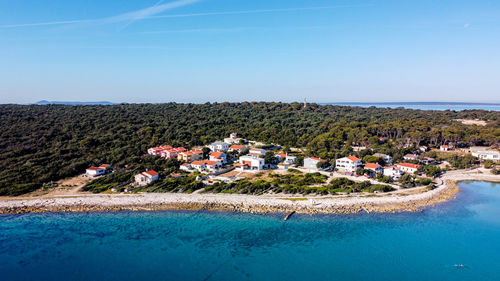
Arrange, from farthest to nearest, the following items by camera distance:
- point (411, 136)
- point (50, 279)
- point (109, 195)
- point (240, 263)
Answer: point (411, 136) → point (109, 195) → point (240, 263) → point (50, 279)

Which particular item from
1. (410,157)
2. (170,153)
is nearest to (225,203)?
(170,153)

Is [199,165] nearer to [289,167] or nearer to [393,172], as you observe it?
[289,167]

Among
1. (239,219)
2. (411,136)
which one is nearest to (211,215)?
(239,219)

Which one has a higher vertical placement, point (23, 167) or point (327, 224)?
point (23, 167)

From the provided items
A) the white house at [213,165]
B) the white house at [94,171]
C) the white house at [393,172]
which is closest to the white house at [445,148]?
the white house at [393,172]

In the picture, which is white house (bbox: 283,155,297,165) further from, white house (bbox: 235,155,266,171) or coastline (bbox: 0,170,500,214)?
coastline (bbox: 0,170,500,214)

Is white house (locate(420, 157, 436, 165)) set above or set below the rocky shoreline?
above

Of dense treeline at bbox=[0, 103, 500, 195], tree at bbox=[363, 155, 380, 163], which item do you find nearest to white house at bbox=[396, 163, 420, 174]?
tree at bbox=[363, 155, 380, 163]

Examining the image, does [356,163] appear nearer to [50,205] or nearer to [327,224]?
[327,224]
